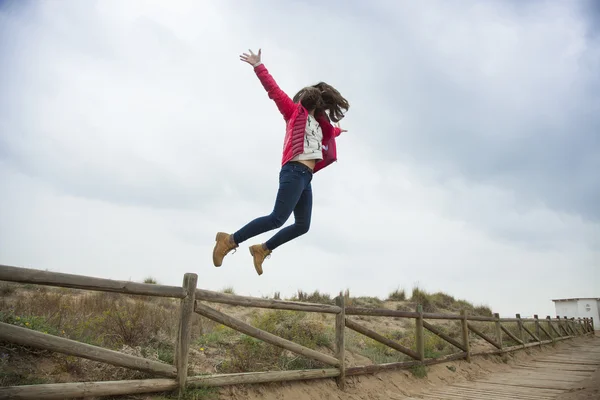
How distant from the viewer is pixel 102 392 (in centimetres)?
318

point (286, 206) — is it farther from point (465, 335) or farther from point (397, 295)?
point (397, 295)

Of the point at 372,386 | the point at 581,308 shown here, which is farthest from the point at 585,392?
the point at 581,308

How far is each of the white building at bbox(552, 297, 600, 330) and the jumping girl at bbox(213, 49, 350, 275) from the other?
3899cm

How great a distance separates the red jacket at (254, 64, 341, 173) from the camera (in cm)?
396

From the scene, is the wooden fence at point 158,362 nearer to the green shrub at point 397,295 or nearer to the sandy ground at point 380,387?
the sandy ground at point 380,387

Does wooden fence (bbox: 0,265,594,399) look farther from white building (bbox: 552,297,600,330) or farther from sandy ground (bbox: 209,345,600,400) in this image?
white building (bbox: 552,297,600,330)

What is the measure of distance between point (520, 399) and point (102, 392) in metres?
5.13

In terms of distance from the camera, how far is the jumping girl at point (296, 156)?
12.6 feet

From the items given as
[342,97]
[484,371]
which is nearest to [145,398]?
[342,97]

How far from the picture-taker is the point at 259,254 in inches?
165

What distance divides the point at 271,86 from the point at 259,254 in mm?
1696

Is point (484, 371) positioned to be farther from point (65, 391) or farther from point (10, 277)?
point (10, 277)

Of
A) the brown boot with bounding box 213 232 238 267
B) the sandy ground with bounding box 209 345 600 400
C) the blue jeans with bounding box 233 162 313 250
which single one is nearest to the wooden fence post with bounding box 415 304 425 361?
the sandy ground with bounding box 209 345 600 400

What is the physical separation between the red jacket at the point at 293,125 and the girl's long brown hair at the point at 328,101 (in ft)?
0.40
